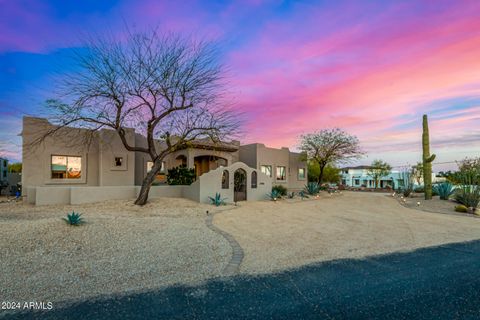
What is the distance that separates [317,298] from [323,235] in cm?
471

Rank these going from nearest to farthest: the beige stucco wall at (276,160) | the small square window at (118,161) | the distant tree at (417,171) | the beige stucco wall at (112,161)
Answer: the beige stucco wall at (112,161) → the small square window at (118,161) → the beige stucco wall at (276,160) → the distant tree at (417,171)

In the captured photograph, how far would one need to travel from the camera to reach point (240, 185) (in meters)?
17.7

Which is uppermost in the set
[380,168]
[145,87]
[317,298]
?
[145,87]

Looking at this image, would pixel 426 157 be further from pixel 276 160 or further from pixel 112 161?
pixel 112 161

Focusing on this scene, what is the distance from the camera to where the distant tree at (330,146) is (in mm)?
25062

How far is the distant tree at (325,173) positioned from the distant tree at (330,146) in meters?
6.41

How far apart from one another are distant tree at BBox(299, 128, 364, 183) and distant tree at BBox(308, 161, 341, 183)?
21.0 ft

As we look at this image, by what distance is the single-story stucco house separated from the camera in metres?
13.1

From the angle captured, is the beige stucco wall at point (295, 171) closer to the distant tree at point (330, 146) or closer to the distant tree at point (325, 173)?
the distant tree at point (330, 146)

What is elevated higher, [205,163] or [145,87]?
[145,87]

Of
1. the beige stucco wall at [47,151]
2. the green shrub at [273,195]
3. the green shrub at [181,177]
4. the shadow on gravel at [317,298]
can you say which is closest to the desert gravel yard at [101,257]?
the shadow on gravel at [317,298]

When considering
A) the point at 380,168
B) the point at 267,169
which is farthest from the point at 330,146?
the point at 380,168

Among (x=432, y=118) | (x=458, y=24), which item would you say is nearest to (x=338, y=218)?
(x=458, y=24)

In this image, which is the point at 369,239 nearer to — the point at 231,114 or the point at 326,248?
the point at 326,248
